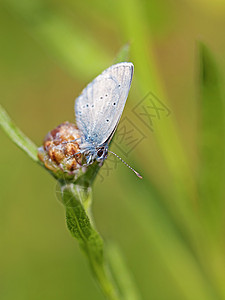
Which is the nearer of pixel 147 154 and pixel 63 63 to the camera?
pixel 63 63

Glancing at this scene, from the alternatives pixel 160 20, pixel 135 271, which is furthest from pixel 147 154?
pixel 160 20

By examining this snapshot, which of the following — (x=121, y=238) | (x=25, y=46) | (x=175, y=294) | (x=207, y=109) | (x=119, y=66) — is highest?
(x=25, y=46)

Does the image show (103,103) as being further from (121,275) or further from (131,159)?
(121,275)

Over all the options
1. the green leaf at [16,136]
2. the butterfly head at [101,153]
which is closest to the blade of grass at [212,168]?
the butterfly head at [101,153]

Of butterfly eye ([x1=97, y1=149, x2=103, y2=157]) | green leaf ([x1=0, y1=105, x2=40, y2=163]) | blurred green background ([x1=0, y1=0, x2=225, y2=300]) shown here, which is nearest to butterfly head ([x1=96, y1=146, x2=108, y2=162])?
butterfly eye ([x1=97, y1=149, x2=103, y2=157])

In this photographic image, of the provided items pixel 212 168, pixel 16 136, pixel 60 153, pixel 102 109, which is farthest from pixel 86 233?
pixel 212 168

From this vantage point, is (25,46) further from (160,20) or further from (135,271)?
(135,271)
